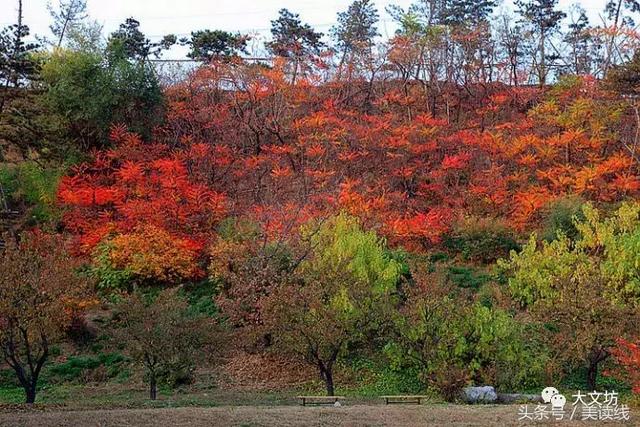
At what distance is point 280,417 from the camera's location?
8852mm

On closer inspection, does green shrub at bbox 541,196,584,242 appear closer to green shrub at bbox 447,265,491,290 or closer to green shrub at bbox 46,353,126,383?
green shrub at bbox 447,265,491,290

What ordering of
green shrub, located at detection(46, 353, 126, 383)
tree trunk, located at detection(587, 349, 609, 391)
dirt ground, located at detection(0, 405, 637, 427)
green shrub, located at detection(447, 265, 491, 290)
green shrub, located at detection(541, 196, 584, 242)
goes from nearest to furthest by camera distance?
dirt ground, located at detection(0, 405, 637, 427)
tree trunk, located at detection(587, 349, 609, 391)
green shrub, located at detection(46, 353, 126, 383)
green shrub, located at detection(447, 265, 491, 290)
green shrub, located at detection(541, 196, 584, 242)

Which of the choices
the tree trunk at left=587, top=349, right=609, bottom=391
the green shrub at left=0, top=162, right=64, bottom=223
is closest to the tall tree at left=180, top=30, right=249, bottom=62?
the green shrub at left=0, top=162, right=64, bottom=223

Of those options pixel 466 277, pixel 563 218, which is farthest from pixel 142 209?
pixel 563 218

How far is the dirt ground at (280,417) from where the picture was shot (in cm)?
834

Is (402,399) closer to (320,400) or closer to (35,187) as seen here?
(320,400)

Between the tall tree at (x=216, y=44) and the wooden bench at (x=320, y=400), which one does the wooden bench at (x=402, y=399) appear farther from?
the tall tree at (x=216, y=44)

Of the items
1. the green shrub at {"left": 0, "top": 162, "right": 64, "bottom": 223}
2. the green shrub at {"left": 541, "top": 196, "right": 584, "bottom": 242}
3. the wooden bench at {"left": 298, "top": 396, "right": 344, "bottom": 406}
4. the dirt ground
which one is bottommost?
the wooden bench at {"left": 298, "top": 396, "right": 344, "bottom": 406}

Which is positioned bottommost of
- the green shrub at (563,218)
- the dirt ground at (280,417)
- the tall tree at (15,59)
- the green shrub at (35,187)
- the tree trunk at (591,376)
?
the tree trunk at (591,376)

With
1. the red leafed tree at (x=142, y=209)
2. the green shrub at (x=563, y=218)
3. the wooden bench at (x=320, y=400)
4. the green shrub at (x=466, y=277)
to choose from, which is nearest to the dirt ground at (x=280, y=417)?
the wooden bench at (x=320, y=400)

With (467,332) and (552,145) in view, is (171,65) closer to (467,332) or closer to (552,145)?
(552,145)

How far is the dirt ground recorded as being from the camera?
8344 millimetres

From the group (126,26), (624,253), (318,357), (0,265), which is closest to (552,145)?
(624,253)

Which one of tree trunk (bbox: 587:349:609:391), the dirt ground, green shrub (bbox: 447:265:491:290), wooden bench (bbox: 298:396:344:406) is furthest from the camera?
green shrub (bbox: 447:265:491:290)
